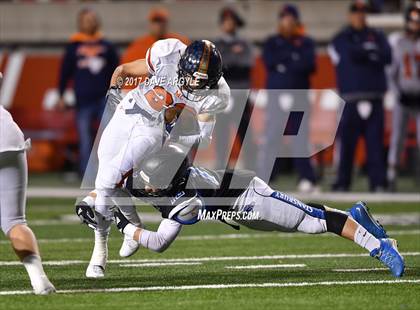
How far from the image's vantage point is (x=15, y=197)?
554cm

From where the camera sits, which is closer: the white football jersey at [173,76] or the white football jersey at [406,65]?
the white football jersey at [173,76]

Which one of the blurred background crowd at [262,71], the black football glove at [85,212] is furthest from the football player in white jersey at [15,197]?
the blurred background crowd at [262,71]

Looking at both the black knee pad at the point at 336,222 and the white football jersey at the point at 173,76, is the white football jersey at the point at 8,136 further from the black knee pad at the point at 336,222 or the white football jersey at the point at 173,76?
the black knee pad at the point at 336,222

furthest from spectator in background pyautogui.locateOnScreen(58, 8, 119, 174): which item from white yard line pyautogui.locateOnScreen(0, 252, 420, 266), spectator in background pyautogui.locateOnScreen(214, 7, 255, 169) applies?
white yard line pyautogui.locateOnScreen(0, 252, 420, 266)

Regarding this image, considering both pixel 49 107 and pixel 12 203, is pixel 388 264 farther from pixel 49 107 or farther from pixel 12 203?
pixel 49 107

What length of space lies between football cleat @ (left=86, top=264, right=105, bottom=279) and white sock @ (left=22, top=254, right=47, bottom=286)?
2.89 feet

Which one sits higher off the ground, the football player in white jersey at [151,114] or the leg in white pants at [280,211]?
the football player in white jersey at [151,114]

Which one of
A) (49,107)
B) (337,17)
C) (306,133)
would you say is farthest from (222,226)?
(337,17)

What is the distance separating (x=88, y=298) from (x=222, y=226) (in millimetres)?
4103

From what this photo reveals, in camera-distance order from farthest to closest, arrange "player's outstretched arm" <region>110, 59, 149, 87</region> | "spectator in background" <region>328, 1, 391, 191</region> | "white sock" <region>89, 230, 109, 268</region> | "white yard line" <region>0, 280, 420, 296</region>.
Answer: "spectator in background" <region>328, 1, 391, 191</region>
"player's outstretched arm" <region>110, 59, 149, 87</region>
"white sock" <region>89, 230, 109, 268</region>
"white yard line" <region>0, 280, 420, 296</region>

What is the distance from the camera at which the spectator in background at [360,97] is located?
11.9 metres

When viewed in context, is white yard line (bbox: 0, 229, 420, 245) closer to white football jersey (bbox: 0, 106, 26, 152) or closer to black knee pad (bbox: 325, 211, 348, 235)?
black knee pad (bbox: 325, 211, 348, 235)

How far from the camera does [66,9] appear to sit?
17.8 meters

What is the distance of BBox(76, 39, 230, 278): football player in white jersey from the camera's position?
6.27m
